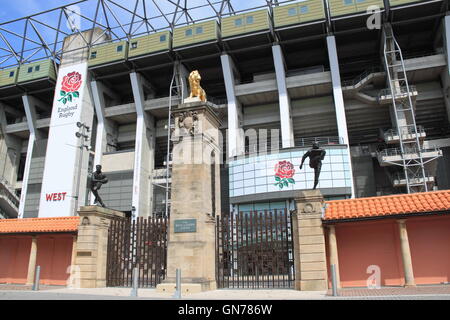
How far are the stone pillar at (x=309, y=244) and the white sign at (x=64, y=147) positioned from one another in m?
35.6

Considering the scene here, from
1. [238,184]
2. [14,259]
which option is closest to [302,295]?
[14,259]

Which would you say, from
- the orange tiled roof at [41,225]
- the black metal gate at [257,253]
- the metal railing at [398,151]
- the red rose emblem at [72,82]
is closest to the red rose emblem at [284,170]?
the metal railing at [398,151]

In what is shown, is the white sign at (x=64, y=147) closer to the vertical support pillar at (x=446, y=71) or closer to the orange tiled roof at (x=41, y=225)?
the orange tiled roof at (x=41, y=225)

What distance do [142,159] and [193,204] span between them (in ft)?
104

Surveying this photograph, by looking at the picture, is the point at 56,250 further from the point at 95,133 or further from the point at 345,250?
the point at 95,133

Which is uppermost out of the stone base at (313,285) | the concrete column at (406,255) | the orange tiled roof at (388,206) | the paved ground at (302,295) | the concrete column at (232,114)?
the concrete column at (232,114)

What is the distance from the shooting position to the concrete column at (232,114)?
40.7 m

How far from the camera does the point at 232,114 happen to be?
41594 millimetres

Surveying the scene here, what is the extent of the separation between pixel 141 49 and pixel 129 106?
7.76 m

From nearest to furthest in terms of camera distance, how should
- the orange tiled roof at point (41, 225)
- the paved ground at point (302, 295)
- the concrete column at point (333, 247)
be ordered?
the paved ground at point (302, 295) < the concrete column at point (333, 247) < the orange tiled roof at point (41, 225)

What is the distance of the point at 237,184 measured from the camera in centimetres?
3884

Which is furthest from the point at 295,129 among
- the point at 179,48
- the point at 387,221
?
the point at 387,221

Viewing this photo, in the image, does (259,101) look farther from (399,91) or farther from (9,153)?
(9,153)

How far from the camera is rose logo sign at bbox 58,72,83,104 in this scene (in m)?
46.7
